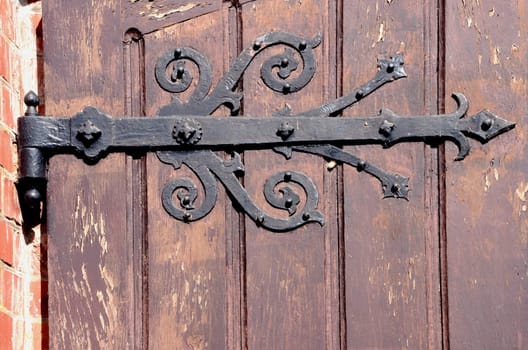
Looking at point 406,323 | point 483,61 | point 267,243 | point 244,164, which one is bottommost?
point 406,323

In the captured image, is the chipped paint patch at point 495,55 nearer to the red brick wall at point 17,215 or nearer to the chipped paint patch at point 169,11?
the chipped paint patch at point 169,11

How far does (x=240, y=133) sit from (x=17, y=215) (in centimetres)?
39

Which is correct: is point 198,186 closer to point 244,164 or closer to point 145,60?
point 244,164

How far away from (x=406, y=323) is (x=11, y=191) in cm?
68

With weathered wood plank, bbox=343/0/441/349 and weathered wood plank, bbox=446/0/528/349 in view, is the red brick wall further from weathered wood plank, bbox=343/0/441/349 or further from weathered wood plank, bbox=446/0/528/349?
weathered wood plank, bbox=446/0/528/349

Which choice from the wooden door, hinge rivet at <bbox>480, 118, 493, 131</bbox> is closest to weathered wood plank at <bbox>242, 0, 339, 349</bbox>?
the wooden door

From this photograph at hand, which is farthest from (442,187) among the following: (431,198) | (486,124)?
(486,124)

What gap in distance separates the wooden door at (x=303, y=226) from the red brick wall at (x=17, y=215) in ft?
0.20

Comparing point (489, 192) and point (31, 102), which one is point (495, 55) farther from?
point (31, 102)

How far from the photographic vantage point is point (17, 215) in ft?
4.56

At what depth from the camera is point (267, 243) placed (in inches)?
54.8

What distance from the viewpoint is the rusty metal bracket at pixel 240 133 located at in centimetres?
138

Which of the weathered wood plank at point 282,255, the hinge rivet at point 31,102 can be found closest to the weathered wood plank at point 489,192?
the weathered wood plank at point 282,255

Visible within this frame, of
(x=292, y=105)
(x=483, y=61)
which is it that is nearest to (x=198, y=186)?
(x=292, y=105)
